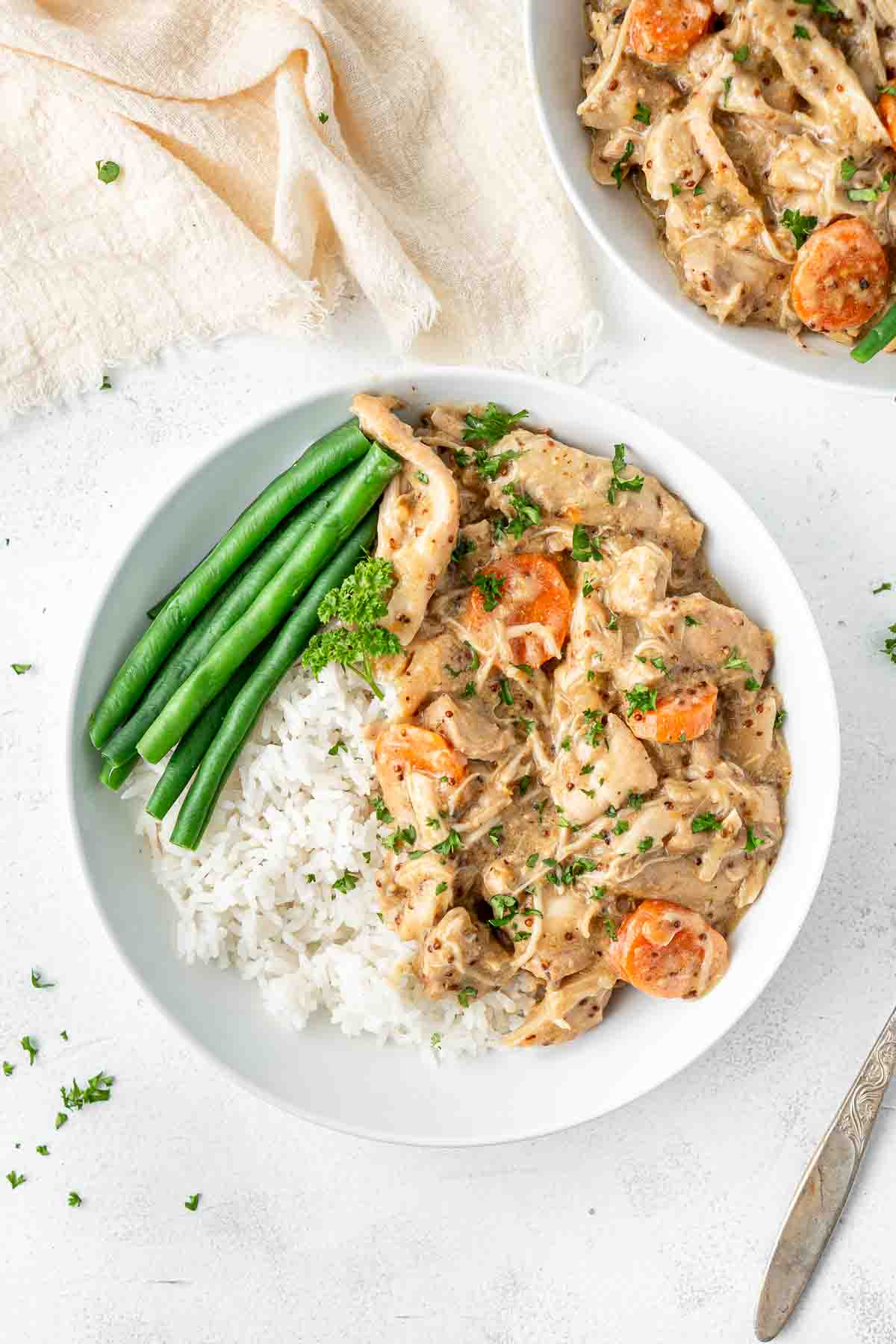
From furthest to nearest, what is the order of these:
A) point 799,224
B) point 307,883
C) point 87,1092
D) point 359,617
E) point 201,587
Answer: point 87,1092 → point 307,883 → point 201,587 → point 359,617 → point 799,224

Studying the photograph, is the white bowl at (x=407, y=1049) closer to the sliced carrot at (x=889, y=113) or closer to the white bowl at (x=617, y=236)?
the white bowl at (x=617, y=236)

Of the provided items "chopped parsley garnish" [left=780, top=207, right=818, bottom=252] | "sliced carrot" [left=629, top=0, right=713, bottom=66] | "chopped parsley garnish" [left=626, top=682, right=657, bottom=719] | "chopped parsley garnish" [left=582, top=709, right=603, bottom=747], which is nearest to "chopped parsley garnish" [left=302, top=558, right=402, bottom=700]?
"chopped parsley garnish" [left=582, top=709, right=603, bottom=747]

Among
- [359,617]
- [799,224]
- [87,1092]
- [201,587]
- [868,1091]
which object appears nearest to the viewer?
[799,224]

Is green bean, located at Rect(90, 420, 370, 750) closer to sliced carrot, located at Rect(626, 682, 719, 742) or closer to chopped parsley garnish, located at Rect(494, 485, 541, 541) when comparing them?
chopped parsley garnish, located at Rect(494, 485, 541, 541)

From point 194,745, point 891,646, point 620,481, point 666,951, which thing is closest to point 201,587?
point 194,745

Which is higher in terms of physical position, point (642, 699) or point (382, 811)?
point (642, 699)

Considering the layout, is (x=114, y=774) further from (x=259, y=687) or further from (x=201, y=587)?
(x=201, y=587)

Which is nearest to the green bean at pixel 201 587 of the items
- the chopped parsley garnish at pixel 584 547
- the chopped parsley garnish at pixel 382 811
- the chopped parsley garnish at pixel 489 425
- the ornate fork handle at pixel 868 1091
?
the chopped parsley garnish at pixel 489 425
